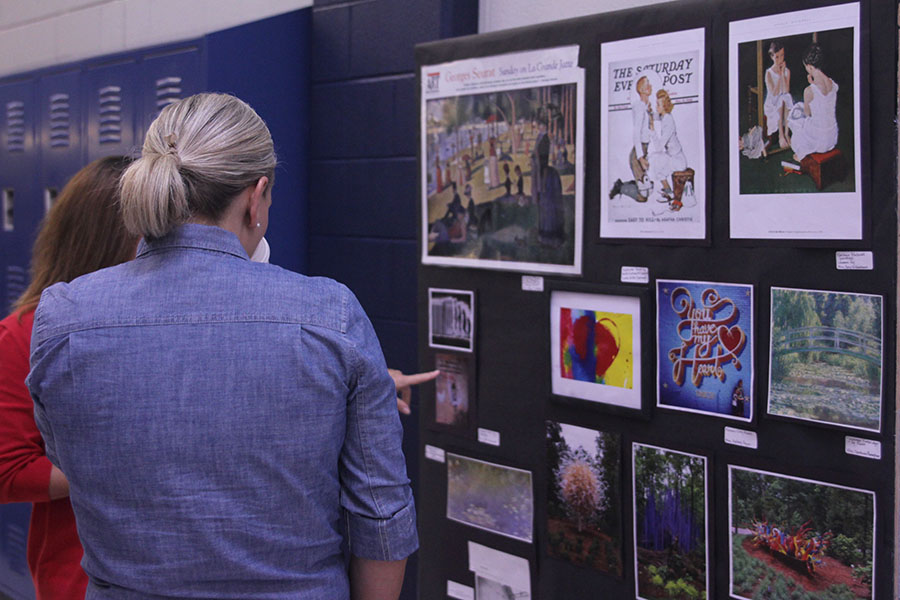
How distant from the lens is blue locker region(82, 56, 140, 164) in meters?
2.82

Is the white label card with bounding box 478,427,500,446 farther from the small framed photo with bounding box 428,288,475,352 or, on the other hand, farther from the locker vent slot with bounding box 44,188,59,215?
the locker vent slot with bounding box 44,188,59,215

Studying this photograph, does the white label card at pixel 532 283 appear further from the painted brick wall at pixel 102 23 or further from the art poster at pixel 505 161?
the painted brick wall at pixel 102 23

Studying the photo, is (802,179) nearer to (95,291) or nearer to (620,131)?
(620,131)

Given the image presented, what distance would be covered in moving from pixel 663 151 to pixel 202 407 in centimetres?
112

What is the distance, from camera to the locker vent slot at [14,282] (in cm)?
331

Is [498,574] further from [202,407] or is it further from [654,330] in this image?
[202,407]

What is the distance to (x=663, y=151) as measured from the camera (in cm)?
167

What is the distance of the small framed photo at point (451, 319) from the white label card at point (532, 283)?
0.17 meters

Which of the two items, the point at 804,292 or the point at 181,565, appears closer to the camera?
the point at 181,565

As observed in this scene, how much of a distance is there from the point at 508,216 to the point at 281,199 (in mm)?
1135

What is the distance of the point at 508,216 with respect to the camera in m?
1.96

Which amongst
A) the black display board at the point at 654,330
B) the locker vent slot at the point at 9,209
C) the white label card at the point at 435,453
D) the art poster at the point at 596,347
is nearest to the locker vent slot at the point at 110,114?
the locker vent slot at the point at 9,209

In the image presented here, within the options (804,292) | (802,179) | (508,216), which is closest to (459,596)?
(508,216)

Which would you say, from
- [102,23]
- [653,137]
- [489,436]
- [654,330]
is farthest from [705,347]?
[102,23]
